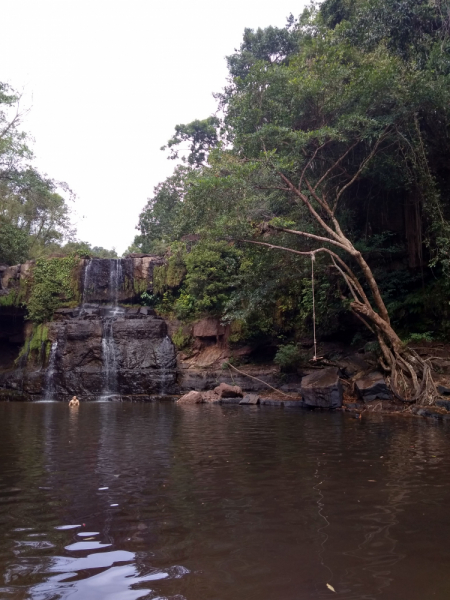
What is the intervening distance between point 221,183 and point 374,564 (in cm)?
1192

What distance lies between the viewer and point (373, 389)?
1401cm

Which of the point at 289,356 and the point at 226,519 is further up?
the point at 289,356

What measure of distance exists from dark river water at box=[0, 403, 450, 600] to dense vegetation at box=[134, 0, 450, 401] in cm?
752

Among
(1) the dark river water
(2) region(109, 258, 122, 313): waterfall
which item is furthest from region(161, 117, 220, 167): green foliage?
(1) the dark river water

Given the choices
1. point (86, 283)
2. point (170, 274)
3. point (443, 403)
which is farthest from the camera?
point (86, 283)

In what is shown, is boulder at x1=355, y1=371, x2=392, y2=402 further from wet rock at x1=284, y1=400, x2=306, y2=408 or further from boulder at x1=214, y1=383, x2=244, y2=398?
boulder at x1=214, y1=383, x2=244, y2=398

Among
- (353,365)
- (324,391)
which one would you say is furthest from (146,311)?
(324,391)

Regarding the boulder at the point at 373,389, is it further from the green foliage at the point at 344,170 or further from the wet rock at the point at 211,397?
the wet rock at the point at 211,397

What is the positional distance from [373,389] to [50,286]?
17.7 metres

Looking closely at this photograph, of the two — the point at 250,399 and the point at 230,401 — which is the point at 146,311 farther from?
the point at 250,399

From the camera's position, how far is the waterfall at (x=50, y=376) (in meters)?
21.3

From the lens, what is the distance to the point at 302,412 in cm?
1359

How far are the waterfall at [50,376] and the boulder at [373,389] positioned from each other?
44.0 feet

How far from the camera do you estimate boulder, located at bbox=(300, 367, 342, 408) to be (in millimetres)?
14250
